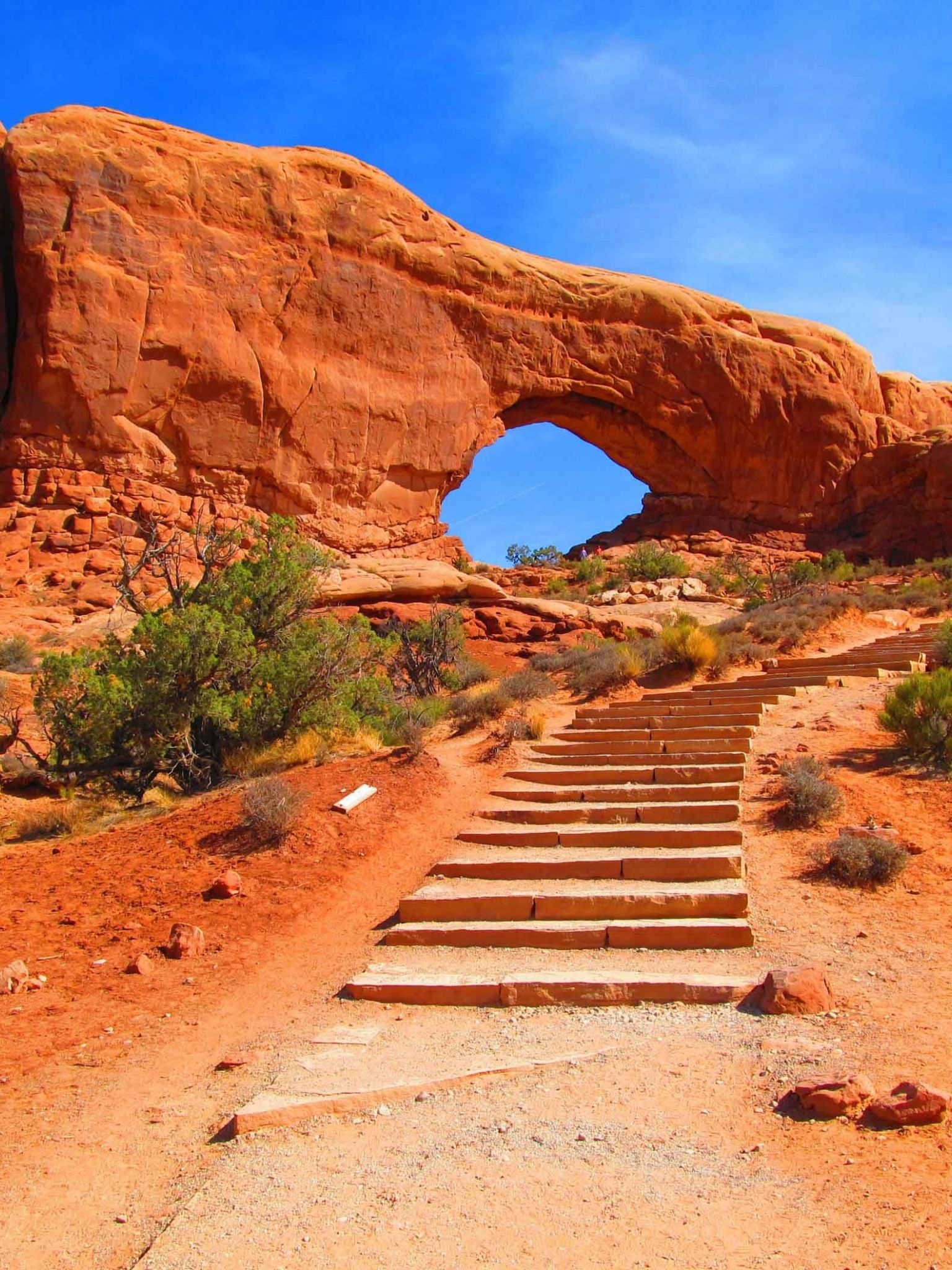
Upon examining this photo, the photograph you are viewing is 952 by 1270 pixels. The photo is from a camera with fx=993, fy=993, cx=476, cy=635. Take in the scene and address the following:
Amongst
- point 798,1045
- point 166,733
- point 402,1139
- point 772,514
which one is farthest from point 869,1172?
point 772,514

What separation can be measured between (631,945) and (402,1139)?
2.64 meters

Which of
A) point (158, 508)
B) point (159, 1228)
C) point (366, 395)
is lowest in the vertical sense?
point (159, 1228)

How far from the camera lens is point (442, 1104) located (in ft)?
15.8

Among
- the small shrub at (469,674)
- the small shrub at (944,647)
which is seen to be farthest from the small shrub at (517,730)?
the small shrub at (944,647)

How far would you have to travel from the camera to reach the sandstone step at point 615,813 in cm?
877

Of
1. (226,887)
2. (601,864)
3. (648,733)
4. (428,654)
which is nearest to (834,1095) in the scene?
(601,864)

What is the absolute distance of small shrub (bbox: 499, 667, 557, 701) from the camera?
14.0 meters

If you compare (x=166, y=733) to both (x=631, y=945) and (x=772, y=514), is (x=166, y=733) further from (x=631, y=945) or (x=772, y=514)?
(x=772, y=514)

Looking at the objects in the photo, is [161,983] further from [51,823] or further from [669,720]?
[669,720]

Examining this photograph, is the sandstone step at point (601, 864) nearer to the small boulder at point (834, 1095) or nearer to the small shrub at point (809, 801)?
the small shrub at point (809, 801)

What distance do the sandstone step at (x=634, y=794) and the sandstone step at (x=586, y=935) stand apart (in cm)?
242

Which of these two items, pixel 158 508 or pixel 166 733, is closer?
pixel 166 733

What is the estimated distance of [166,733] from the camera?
1093cm

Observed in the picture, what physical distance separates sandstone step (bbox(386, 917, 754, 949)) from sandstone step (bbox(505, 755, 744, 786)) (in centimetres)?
298
